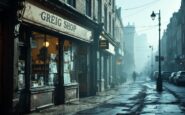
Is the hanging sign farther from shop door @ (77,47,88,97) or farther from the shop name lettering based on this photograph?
shop door @ (77,47,88,97)

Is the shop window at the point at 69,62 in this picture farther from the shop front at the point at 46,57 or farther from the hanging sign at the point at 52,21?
the hanging sign at the point at 52,21

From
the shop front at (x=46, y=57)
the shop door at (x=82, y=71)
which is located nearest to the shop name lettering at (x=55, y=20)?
A: the shop front at (x=46, y=57)

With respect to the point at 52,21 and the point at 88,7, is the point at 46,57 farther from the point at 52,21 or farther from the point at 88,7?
the point at 88,7

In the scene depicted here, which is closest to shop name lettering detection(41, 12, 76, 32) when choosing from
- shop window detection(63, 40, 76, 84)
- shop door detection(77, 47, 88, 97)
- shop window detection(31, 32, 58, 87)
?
shop window detection(31, 32, 58, 87)

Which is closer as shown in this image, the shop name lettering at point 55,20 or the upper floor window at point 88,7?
the shop name lettering at point 55,20

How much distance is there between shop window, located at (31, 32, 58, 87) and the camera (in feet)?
55.4

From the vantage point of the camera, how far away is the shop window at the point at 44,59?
16875mm

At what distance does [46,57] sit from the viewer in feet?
60.3

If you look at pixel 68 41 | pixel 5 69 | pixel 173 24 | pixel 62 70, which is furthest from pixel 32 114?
pixel 173 24

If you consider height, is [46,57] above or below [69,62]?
above

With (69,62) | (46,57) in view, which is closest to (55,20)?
(46,57)

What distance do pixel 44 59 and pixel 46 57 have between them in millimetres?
275

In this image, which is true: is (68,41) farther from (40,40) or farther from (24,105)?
(24,105)

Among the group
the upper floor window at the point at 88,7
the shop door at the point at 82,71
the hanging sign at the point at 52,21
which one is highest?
the upper floor window at the point at 88,7
